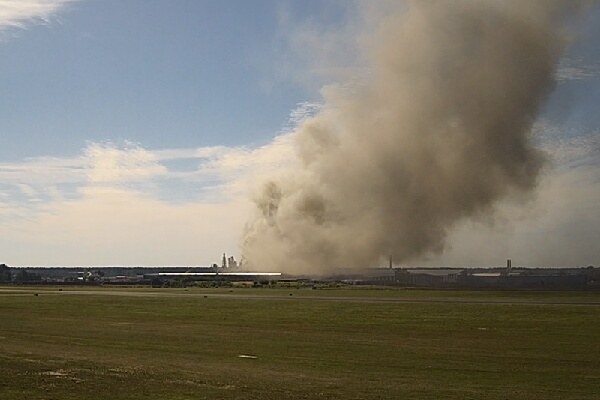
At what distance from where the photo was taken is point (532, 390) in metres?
18.1

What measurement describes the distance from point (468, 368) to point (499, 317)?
72.3ft

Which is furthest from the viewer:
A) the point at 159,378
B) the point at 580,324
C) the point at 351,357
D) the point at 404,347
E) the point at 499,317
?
the point at 499,317

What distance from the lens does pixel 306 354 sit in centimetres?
2639

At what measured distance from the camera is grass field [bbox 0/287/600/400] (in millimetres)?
17812

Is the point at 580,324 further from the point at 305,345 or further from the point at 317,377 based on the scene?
the point at 317,377

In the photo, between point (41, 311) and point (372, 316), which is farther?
point (41, 311)

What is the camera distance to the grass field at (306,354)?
17812mm

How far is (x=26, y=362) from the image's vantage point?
73.6 ft

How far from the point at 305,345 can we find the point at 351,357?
452cm

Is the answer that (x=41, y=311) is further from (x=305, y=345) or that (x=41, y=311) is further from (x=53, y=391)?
(x=53, y=391)

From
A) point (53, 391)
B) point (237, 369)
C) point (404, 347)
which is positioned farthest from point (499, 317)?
point (53, 391)

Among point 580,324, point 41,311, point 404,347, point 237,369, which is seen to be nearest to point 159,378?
point 237,369

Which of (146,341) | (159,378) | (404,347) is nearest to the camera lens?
(159,378)

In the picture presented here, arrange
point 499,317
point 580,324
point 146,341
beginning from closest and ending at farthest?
point 146,341 → point 580,324 → point 499,317
